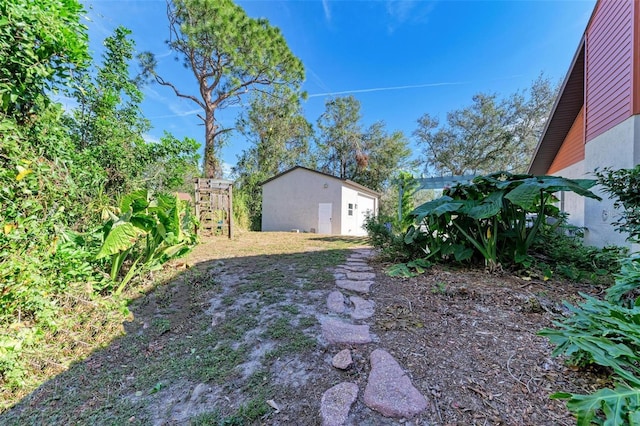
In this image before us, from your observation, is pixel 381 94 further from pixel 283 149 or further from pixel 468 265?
pixel 468 265

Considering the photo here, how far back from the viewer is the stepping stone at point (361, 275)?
136 inches

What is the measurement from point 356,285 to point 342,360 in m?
1.49

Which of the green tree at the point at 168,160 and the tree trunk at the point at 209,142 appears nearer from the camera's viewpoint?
the green tree at the point at 168,160

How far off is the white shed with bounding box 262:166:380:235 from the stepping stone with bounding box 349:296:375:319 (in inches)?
344

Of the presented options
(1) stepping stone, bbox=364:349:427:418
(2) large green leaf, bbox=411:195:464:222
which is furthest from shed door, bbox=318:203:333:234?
(1) stepping stone, bbox=364:349:427:418

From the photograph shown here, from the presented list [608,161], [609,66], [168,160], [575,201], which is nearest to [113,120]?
[168,160]

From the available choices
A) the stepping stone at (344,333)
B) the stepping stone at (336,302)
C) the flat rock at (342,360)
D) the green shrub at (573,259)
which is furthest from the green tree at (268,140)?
the flat rock at (342,360)

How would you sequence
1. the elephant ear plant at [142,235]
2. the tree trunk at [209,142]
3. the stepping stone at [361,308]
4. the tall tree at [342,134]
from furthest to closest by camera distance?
the tall tree at [342,134]
the tree trunk at [209,142]
the elephant ear plant at [142,235]
the stepping stone at [361,308]

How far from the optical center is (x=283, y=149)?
58.6 ft

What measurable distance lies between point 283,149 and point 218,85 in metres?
6.41

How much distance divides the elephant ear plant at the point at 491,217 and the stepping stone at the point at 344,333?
1961mm

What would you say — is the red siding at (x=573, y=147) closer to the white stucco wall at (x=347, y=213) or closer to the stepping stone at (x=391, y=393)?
the white stucco wall at (x=347, y=213)

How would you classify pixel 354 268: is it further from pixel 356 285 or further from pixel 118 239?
pixel 118 239

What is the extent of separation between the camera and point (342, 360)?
Answer: 171cm
